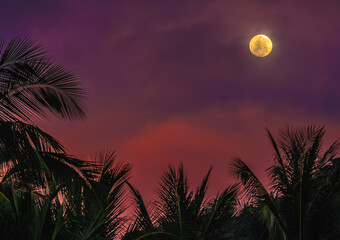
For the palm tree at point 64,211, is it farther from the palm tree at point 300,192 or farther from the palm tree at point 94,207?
the palm tree at point 300,192

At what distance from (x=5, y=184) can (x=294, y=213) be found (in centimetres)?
818

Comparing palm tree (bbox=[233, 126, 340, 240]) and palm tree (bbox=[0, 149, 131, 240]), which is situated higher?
palm tree (bbox=[233, 126, 340, 240])

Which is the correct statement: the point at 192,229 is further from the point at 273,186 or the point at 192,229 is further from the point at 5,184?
the point at 5,184

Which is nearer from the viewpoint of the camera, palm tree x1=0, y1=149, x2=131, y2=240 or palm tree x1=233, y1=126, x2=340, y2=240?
palm tree x1=0, y1=149, x2=131, y2=240

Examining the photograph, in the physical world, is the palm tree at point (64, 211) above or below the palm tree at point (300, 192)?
below

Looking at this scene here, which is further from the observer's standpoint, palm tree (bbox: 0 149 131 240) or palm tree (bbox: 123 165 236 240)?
palm tree (bbox: 123 165 236 240)

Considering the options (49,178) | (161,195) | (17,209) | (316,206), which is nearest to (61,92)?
(49,178)

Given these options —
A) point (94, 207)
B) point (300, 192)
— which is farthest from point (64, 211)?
point (300, 192)

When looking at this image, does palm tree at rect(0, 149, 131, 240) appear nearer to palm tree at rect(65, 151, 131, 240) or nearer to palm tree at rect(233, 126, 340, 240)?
palm tree at rect(65, 151, 131, 240)

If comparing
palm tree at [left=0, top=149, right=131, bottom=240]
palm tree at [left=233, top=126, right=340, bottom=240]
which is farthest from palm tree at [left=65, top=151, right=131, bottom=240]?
palm tree at [left=233, top=126, right=340, bottom=240]

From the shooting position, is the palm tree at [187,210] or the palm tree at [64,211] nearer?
the palm tree at [64,211]

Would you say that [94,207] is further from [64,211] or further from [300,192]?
[300,192]

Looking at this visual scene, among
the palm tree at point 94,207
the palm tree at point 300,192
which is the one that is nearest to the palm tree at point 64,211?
the palm tree at point 94,207

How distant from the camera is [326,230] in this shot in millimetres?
12945
